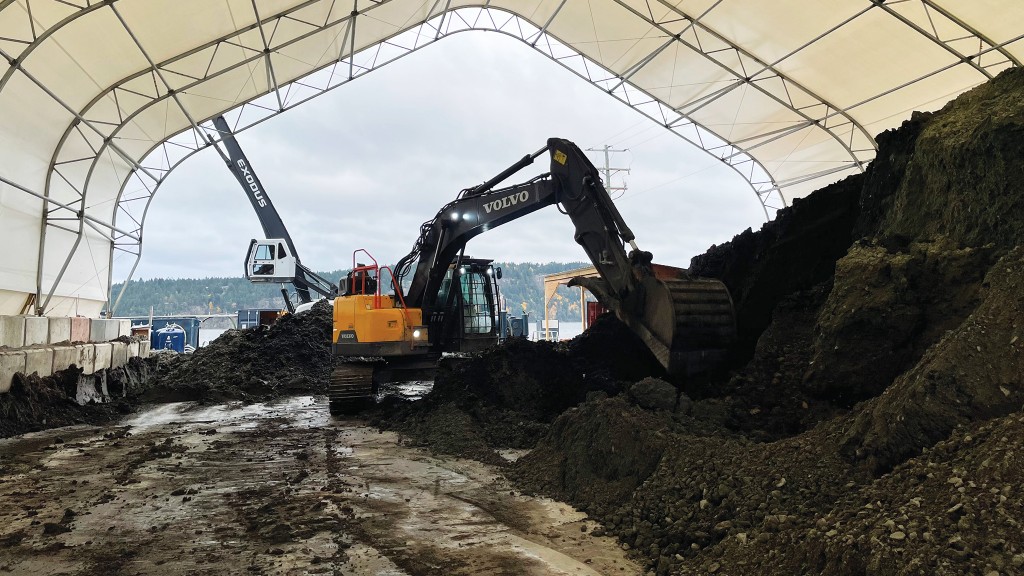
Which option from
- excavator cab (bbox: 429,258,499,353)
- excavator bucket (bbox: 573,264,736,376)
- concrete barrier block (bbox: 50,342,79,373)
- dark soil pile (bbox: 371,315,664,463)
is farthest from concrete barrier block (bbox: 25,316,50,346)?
excavator bucket (bbox: 573,264,736,376)

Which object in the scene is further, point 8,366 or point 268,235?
point 268,235

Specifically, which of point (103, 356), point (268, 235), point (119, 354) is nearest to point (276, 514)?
point (103, 356)

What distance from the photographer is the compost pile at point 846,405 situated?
232 cm

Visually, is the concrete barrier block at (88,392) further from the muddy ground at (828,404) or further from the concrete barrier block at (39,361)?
the muddy ground at (828,404)

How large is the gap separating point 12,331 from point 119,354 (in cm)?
270

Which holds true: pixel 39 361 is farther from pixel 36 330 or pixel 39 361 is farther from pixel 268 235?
pixel 268 235

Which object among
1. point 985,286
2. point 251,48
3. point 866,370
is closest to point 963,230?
point 985,286

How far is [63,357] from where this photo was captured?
28.7ft

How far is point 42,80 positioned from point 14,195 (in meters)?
2.00

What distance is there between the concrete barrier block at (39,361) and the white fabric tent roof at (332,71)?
202cm

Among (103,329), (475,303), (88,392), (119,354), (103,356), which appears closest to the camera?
(88,392)

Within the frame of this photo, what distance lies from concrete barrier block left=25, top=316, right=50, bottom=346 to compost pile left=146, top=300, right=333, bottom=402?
7.26ft

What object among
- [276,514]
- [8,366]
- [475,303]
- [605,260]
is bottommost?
[276,514]

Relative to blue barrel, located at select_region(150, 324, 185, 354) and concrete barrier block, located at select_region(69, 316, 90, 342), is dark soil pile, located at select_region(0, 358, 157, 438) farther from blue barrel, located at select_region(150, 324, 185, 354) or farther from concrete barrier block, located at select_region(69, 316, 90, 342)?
blue barrel, located at select_region(150, 324, 185, 354)
